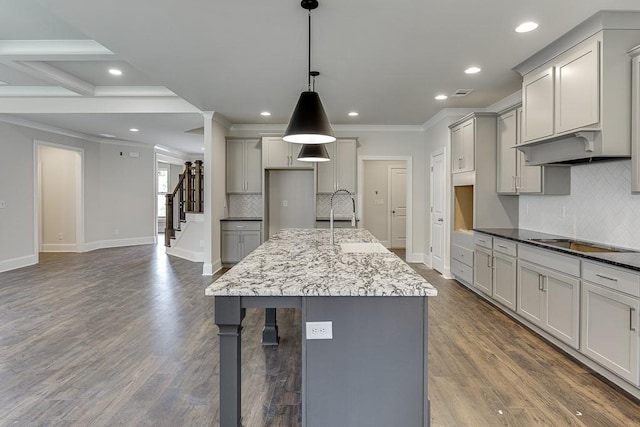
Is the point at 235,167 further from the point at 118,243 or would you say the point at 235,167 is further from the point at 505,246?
the point at 505,246

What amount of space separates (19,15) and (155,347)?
3142 mm

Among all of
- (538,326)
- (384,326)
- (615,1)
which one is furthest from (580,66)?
(384,326)

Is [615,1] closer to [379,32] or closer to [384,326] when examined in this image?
[379,32]

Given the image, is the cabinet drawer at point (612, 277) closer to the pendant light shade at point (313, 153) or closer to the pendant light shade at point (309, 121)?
the pendant light shade at point (309, 121)

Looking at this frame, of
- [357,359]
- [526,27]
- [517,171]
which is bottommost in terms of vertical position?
[357,359]

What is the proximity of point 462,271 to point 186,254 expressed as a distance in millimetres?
5439

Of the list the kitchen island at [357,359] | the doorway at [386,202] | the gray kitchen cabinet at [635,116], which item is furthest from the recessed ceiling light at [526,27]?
the doorway at [386,202]

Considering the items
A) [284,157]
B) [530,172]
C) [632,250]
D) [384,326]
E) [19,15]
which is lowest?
[384,326]

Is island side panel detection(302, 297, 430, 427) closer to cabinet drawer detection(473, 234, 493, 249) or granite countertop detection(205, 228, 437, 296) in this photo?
granite countertop detection(205, 228, 437, 296)

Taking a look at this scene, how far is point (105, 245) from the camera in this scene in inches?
344

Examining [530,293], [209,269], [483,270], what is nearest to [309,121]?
[530,293]

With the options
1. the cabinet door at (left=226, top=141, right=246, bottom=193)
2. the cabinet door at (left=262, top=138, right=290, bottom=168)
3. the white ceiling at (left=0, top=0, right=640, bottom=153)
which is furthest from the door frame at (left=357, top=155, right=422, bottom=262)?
the cabinet door at (left=226, top=141, right=246, bottom=193)

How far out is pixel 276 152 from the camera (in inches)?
254

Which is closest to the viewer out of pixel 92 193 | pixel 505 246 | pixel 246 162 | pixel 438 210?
pixel 505 246
